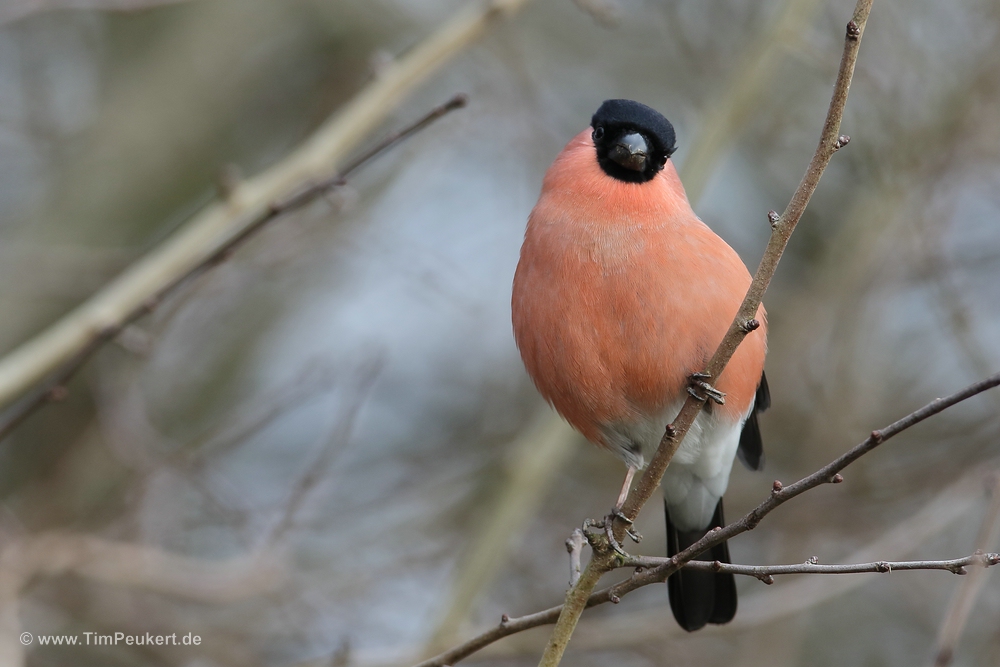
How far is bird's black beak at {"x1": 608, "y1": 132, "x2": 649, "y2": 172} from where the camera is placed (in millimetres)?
3330

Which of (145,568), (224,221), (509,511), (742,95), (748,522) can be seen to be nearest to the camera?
(748,522)

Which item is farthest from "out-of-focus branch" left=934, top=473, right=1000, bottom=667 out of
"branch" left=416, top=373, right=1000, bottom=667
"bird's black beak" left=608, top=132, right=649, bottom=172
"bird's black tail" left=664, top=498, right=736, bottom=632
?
"bird's black beak" left=608, top=132, right=649, bottom=172

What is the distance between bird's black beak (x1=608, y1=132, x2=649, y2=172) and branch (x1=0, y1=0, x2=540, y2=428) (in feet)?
2.53

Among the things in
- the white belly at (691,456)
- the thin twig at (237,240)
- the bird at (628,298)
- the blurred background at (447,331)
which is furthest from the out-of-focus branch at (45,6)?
the white belly at (691,456)

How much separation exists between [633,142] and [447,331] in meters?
3.48

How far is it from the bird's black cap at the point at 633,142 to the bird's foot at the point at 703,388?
2.38 feet

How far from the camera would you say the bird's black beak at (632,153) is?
3.33 m

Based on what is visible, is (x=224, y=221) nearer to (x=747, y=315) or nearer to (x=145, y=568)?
(x=145, y=568)

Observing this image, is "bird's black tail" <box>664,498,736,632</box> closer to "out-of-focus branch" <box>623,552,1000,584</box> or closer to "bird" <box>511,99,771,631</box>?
"bird" <box>511,99,771,631</box>

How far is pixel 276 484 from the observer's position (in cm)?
652

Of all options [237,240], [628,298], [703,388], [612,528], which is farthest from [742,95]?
[237,240]

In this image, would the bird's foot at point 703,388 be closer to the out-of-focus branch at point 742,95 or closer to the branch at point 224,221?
the branch at point 224,221

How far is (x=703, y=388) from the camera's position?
2.73 metres

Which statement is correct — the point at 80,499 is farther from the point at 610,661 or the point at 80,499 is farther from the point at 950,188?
the point at 950,188
